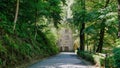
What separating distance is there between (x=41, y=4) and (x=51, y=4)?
24.8 feet

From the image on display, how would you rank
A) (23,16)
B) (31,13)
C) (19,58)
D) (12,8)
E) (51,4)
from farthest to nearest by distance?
1. (51,4)
2. (31,13)
3. (23,16)
4. (12,8)
5. (19,58)

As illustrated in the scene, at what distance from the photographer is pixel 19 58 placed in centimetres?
1798

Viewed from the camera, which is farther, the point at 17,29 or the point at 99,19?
the point at 99,19

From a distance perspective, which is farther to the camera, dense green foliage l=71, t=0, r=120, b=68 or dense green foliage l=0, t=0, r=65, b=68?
dense green foliage l=71, t=0, r=120, b=68

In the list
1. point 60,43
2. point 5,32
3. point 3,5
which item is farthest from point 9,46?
point 60,43

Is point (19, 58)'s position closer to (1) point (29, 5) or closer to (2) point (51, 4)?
(1) point (29, 5)


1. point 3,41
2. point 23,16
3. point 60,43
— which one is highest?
point 23,16

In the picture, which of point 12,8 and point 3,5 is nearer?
point 3,5

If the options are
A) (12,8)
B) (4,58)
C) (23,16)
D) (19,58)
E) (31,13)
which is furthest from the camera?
(31,13)

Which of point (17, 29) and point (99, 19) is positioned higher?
point (99, 19)

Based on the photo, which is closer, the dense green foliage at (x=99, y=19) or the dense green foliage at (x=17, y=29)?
the dense green foliage at (x=17, y=29)

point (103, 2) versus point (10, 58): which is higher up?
point (103, 2)

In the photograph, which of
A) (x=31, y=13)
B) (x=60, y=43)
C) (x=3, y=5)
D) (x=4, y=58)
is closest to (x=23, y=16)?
(x=31, y=13)

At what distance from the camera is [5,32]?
60.6 feet
